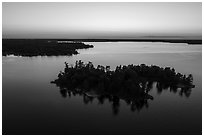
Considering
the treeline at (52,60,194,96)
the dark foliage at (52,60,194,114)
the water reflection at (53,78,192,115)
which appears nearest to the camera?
the water reflection at (53,78,192,115)

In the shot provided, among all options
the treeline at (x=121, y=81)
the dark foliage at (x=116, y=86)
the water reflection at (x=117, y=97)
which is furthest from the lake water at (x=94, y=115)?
the treeline at (x=121, y=81)

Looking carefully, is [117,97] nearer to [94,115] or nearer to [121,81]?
[121,81]

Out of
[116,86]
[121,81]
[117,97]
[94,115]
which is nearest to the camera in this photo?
[94,115]

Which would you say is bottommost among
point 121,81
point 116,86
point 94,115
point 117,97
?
point 94,115

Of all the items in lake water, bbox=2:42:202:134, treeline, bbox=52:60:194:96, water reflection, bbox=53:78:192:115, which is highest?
treeline, bbox=52:60:194:96

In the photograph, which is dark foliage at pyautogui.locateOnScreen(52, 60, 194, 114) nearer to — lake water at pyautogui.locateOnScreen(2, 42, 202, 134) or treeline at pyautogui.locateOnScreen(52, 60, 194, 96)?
treeline at pyautogui.locateOnScreen(52, 60, 194, 96)

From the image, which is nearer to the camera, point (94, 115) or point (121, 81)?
point (94, 115)

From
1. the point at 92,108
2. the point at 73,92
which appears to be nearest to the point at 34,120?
the point at 92,108

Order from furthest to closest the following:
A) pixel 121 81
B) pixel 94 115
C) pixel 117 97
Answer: pixel 121 81
pixel 117 97
pixel 94 115

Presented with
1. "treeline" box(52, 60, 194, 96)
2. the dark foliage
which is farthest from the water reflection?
"treeline" box(52, 60, 194, 96)

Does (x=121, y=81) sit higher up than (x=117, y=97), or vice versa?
(x=121, y=81)

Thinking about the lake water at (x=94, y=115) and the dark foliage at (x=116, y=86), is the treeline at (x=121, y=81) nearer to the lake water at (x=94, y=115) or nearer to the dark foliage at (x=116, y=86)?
the dark foliage at (x=116, y=86)

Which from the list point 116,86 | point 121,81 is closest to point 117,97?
point 116,86
